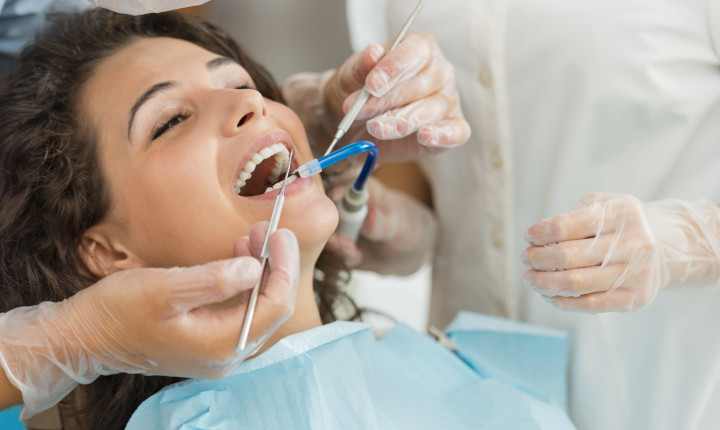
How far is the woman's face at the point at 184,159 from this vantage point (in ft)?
3.98

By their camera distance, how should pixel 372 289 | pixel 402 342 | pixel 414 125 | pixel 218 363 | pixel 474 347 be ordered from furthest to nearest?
pixel 372 289 < pixel 474 347 < pixel 402 342 < pixel 414 125 < pixel 218 363

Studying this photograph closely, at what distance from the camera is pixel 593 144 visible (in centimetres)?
154

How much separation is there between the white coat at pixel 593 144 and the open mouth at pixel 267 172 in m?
0.49

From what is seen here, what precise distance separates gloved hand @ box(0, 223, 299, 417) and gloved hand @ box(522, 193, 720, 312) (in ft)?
1.52

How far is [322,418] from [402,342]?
41 centimetres

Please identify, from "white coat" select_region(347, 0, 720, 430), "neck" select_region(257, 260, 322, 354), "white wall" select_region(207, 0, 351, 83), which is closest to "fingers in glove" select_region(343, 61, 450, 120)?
"white coat" select_region(347, 0, 720, 430)

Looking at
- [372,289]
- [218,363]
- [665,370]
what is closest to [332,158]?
[218,363]

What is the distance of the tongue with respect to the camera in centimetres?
146

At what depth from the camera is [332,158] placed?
120cm

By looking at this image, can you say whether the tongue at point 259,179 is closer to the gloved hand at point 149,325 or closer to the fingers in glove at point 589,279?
the gloved hand at point 149,325

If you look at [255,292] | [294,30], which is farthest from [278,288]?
[294,30]

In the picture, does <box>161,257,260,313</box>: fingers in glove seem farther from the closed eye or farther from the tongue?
the tongue

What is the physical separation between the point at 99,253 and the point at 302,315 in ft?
1.35

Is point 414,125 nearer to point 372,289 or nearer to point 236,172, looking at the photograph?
point 236,172
